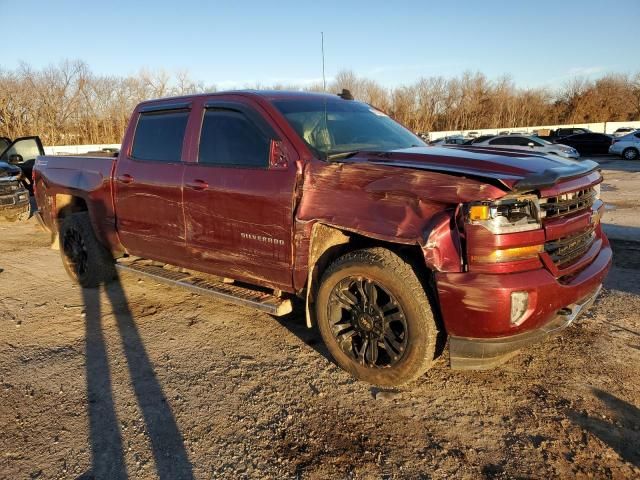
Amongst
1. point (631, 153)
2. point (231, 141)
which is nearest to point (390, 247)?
point (231, 141)

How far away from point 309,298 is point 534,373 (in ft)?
5.46

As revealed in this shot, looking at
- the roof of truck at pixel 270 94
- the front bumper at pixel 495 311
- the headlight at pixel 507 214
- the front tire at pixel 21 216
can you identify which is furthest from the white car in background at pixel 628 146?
the headlight at pixel 507 214

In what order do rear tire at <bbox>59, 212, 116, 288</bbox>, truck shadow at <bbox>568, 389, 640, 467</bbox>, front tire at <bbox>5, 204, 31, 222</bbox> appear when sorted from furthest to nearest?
front tire at <bbox>5, 204, 31, 222</bbox>, rear tire at <bbox>59, 212, 116, 288</bbox>, truck shadow at <bbox>568, 389, 640, 467</bbox>

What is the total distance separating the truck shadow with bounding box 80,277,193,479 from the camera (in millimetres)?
2609

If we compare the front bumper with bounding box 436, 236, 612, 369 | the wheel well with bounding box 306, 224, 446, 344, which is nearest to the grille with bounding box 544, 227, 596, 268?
the front bumper with bounding box 436, 236, 612, 369

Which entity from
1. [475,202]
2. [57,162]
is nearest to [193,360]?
[475,202]

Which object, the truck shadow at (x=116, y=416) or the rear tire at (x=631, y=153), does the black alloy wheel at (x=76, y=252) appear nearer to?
the truck shadow at (x=116, y=416)

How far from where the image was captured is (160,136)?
4656 mm

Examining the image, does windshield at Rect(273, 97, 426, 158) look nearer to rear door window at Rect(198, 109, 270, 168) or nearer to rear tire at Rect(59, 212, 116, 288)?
rear door window at Rect(198, 109, 270, 168)

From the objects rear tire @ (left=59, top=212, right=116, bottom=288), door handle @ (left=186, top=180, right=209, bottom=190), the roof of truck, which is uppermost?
the roof of truck

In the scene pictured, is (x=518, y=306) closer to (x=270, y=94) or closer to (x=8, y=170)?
(x=270, y=94)

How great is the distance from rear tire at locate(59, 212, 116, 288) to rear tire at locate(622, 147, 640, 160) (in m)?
28.9

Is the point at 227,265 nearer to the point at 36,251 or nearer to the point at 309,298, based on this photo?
the point at 309,298

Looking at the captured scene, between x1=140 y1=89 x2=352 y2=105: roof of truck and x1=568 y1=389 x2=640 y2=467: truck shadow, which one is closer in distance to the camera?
x1=568 y1=389 x2=640 y2=467: truck shadow
